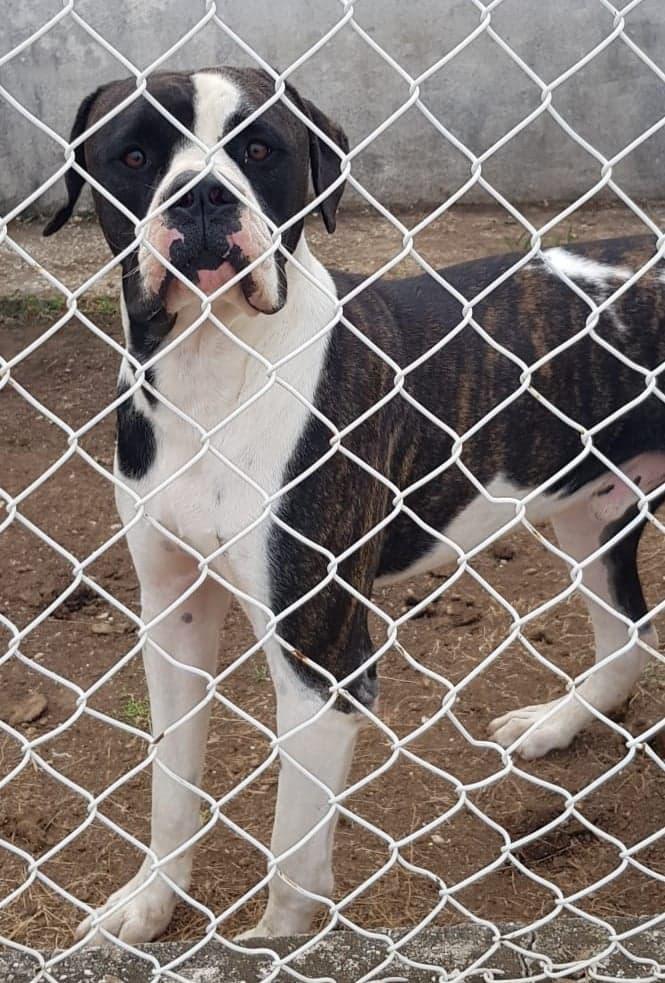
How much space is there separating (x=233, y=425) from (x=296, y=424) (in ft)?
0.39

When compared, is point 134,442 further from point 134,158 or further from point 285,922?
point 285,922

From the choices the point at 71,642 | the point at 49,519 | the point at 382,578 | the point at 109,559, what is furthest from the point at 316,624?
the point at 49,519

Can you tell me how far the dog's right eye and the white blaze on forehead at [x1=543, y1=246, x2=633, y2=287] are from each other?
1077 millimetres

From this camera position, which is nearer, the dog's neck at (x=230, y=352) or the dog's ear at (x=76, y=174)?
the dog's neck at (x=230, y=352)

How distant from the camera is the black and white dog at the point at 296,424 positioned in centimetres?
219

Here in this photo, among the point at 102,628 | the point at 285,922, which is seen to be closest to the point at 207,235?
the point at 285,922

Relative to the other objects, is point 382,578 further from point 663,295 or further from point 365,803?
point 663,295

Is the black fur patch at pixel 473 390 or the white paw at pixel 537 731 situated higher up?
the black fur patch at pixel 473 390

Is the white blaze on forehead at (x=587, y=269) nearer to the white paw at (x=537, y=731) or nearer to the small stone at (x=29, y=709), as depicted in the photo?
the white paw at (x=537, y=731)

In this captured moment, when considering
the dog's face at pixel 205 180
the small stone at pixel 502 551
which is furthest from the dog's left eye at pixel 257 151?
Answer: the small stone at pixel 502 551

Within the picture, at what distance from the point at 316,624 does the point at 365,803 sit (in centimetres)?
95

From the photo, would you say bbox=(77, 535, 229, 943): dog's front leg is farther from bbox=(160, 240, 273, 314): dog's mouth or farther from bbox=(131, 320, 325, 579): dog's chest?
bbox=(160, 240, 273, 314): dog's mouth

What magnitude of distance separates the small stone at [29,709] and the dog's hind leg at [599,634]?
123 centimetres

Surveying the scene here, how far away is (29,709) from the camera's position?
3.57 metres
